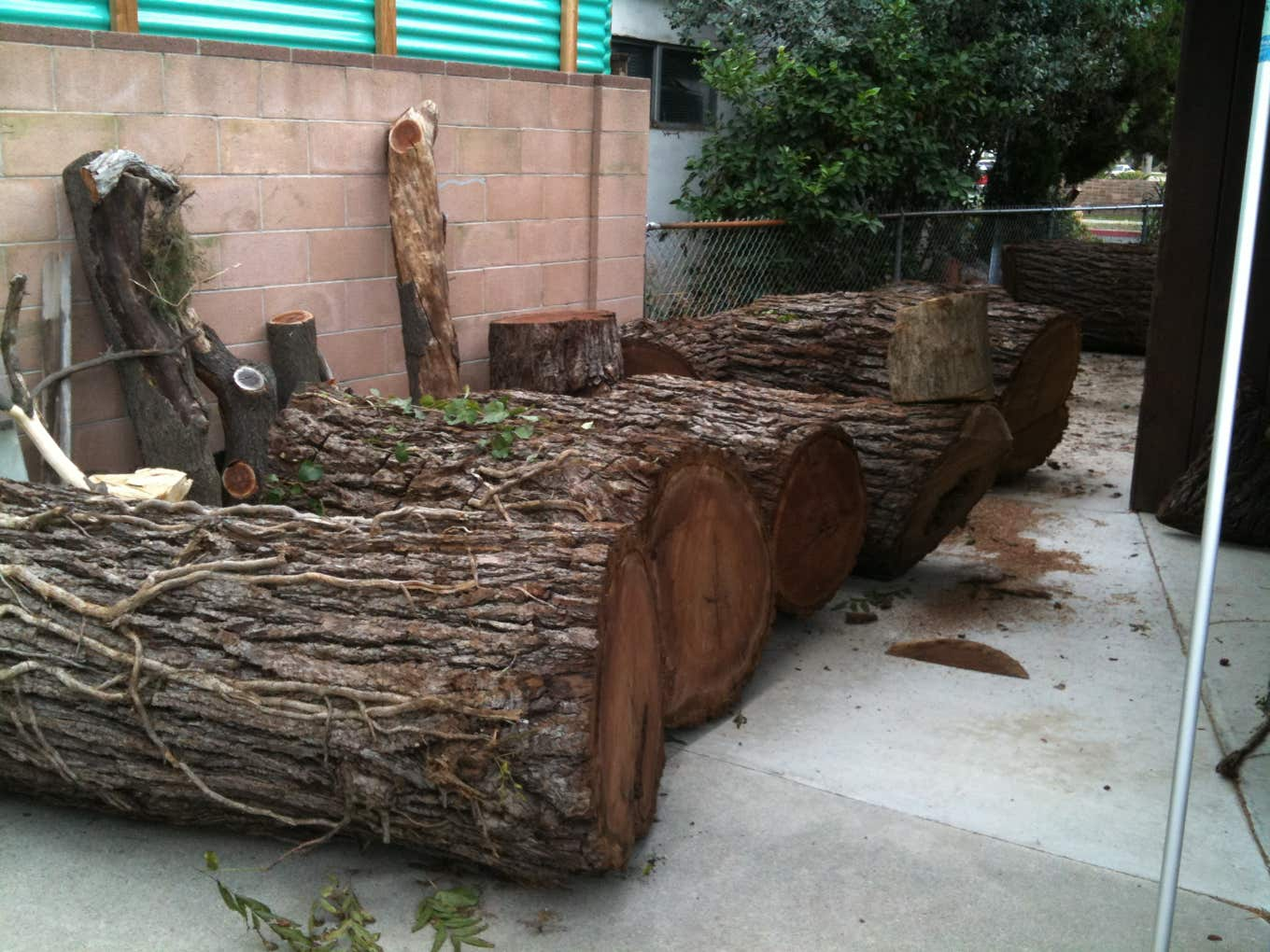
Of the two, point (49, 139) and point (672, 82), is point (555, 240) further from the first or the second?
point (672, 82)

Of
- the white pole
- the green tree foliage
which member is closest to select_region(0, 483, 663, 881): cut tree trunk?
the white pole

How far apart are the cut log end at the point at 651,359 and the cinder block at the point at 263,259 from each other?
6.36ft

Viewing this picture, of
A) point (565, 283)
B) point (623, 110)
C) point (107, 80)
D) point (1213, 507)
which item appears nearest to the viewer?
point (1213, 507)

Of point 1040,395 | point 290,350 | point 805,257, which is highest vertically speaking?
point 805,257

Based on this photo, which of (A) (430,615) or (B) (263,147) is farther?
(B) (263,147)

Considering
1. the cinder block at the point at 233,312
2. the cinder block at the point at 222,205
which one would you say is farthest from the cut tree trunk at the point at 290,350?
the cinder block at the point at 222,205

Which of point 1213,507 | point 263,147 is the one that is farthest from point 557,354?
point 1213,507

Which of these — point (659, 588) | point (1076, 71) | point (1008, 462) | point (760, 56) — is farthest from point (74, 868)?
point (1076, 71)

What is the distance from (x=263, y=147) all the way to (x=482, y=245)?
160cm

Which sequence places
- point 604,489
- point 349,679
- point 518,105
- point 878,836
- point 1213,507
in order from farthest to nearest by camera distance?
1. point 518,105
2. point 604,489
3. point 878,836
4. point 349,679
5. point 1213,507

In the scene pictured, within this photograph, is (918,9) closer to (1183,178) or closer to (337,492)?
(1183,178)

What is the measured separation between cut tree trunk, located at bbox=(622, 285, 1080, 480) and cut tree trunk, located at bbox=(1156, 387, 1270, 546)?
1.06m

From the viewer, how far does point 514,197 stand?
7633mm

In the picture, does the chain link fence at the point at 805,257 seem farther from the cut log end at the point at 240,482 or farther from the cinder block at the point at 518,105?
the cut log end at the point at 240,482
